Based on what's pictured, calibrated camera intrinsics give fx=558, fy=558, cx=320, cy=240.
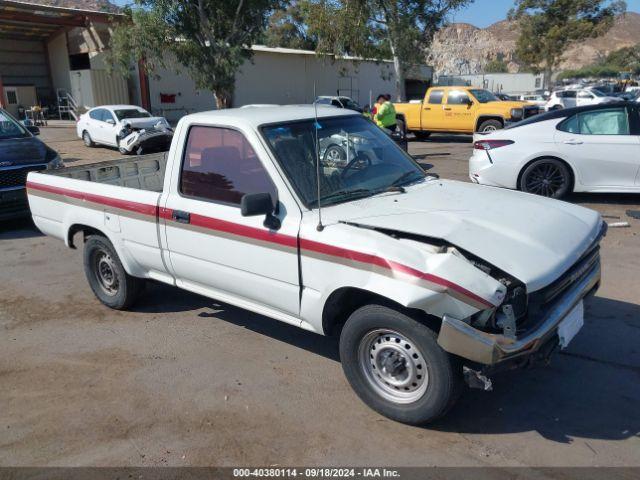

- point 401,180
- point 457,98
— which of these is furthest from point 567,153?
point 457,98

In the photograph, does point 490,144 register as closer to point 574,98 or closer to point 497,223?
point 497,223

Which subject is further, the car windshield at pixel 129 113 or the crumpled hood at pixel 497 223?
the car windshield at pixel 129 113

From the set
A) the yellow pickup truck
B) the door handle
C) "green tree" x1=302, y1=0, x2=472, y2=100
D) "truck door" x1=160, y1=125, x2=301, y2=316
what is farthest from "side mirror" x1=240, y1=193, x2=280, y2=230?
"green tree" x1=302, y1=0, x2=472, y2=100

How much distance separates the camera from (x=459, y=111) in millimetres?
19172

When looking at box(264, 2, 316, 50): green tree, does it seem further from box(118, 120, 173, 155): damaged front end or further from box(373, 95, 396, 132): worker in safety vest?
box(373, 95, 396, 132): worker in safety vest

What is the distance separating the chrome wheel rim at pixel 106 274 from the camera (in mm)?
5304

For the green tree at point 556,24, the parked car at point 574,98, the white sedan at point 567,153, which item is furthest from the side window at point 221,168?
the green tree at point 556,24

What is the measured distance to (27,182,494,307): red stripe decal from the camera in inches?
116

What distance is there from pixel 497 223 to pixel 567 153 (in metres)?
5.67

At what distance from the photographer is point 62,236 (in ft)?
18.1

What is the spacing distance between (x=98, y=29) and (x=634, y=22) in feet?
587

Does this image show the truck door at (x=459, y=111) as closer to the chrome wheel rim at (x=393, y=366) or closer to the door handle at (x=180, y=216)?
the door handle at (x=180, y=216)

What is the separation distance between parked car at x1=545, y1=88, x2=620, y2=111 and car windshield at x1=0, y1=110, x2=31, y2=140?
85.5 ft

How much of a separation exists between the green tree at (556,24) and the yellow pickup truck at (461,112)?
1152 inches
